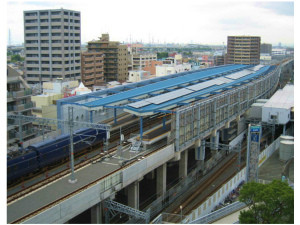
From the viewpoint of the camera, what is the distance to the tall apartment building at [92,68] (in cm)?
5825

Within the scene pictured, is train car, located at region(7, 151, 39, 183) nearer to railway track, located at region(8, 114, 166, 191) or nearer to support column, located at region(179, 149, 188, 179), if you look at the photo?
railway track, located at region(8, 114, 166, 191)

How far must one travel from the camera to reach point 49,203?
14.8m

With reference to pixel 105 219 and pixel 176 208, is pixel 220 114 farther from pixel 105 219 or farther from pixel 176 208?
pixel 105 219

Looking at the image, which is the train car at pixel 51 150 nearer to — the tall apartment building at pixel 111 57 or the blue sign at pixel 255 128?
the blue sign at pixel 255 128

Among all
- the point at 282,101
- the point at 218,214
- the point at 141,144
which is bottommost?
the point at 218,214

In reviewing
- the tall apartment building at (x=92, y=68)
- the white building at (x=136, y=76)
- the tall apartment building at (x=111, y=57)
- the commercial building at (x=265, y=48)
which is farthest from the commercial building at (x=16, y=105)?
the commercial building at (x=265, y=48)

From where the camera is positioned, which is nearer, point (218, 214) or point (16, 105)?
point (218, 214)

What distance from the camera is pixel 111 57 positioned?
65.6 m

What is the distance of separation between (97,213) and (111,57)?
5105cm

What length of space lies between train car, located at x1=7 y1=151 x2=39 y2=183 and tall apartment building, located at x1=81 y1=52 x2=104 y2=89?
38.7m

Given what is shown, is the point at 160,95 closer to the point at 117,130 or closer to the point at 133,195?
the point at 117,130

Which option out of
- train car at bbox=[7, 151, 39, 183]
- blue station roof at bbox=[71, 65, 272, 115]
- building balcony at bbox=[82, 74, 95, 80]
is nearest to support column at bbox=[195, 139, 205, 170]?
blue station roof at bbox=[71, 65, 272, 115]

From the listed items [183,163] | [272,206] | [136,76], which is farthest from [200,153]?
[136,76]

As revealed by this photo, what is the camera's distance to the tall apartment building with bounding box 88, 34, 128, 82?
214 feet
